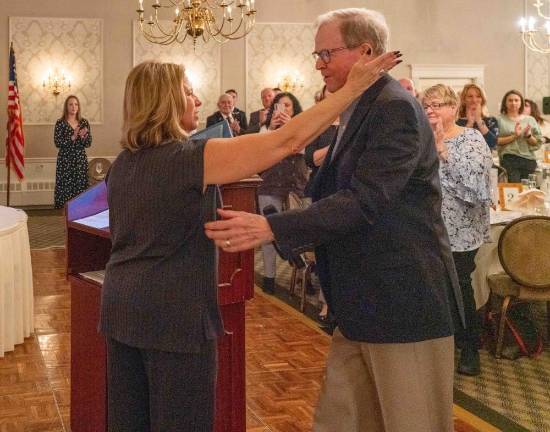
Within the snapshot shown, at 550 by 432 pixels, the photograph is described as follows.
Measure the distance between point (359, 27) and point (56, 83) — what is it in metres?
11.9

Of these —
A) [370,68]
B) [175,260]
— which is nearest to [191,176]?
[175,260]

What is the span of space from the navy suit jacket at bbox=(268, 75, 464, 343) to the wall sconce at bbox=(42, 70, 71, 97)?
11.9 meters

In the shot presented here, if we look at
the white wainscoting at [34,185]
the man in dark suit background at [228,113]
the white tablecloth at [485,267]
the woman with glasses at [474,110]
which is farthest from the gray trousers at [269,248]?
the white wainscoting at [34,185]

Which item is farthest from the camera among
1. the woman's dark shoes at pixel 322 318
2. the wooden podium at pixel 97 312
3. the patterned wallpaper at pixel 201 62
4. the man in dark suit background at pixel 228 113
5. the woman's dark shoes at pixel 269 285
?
the patterned wallpaper at pixel 201 62

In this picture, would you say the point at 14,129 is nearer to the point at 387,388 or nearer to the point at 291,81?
the point at 291,81

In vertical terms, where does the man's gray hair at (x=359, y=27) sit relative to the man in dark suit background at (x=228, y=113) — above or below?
below

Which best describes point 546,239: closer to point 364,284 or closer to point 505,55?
point 364,284

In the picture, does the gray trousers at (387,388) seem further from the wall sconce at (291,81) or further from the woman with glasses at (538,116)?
the wall sconce at (291,81)

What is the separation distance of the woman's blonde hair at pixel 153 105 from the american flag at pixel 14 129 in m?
9.98

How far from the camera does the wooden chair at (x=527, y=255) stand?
4.65 metres

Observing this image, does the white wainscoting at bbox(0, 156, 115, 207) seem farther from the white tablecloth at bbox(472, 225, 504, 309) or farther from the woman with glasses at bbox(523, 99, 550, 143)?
the white tablecloth at bbox(472, 225, 504, 309)

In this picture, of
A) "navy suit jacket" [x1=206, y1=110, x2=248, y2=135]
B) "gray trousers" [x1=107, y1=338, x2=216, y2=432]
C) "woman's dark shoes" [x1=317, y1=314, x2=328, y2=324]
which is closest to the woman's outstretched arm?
"gray trousers" [x1=107, y1=338, x2=216, y2=432]

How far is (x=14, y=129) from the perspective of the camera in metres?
11.7

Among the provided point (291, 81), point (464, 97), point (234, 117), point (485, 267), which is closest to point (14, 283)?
point (485, 267)
